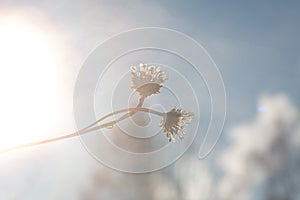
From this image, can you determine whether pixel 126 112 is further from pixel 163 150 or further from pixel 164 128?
pixel 163 150

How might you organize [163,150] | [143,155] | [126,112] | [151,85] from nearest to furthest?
[126,112] → [151,85] → [163,150] → [143,155]

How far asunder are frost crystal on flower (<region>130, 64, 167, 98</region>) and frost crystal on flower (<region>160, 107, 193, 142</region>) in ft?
2.42

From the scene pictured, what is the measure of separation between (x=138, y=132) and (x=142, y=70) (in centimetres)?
470

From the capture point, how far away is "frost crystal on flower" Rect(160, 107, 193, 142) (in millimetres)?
8984

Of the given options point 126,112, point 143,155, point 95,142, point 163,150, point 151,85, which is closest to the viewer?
point 126,112

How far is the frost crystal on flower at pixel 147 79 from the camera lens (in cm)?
978

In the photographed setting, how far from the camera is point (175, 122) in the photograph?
9.09 meters

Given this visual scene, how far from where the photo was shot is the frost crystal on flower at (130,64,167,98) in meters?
9.78

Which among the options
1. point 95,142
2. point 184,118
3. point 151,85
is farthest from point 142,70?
point 95,142

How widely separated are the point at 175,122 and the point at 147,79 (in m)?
1.70

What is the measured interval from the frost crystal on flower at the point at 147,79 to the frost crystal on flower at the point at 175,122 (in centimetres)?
74

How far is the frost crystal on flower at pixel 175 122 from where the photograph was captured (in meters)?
8.98

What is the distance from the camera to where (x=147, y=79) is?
10.3 meters

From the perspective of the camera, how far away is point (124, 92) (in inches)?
516
